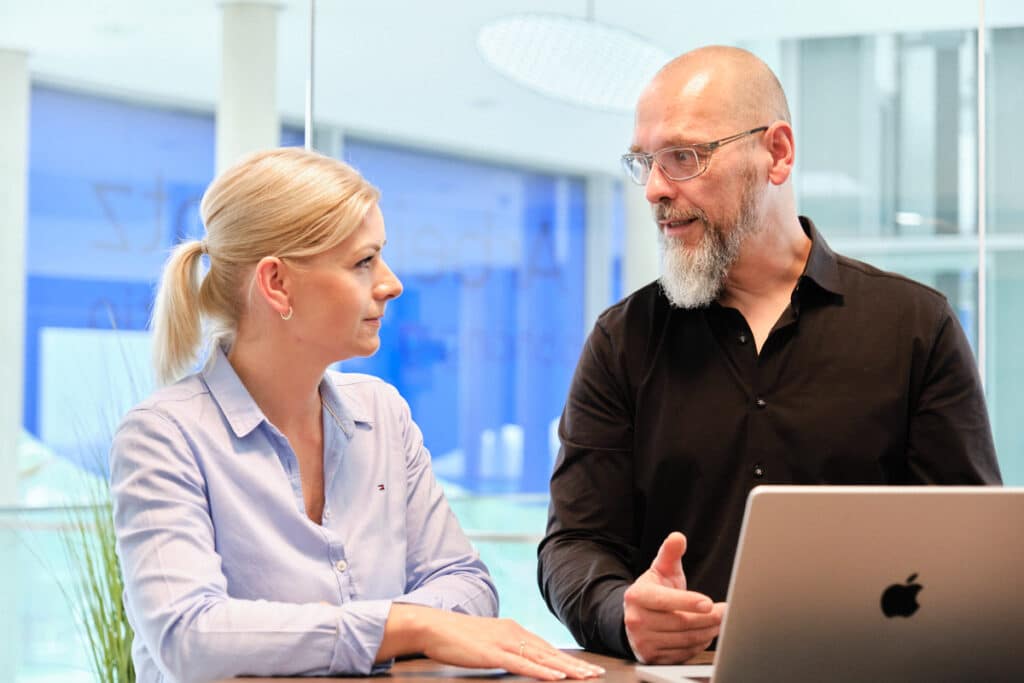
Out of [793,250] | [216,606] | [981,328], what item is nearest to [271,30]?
[981,328]

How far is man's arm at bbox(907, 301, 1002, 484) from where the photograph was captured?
198 centimetres

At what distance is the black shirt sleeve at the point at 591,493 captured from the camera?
192 cm

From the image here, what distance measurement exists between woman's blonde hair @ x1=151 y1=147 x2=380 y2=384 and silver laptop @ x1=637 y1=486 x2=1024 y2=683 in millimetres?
865

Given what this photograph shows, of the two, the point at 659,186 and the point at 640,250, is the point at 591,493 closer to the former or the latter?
the point at 659,186

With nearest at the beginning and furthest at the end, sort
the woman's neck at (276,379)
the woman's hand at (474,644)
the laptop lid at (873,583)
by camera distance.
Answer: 1. the laptop lid at (873,583)
2. the woman's hand at (474,644)
3. the woman's neck at (276,379)

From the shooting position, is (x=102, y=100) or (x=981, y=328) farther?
(x=102, y=100)

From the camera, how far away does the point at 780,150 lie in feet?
7.04

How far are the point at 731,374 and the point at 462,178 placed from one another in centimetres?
748

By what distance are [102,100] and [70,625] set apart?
11.9 ft

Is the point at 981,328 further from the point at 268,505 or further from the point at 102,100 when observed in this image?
the point at 102,100

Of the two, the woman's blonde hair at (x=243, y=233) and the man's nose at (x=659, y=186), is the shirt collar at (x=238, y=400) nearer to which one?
the woman's blonde hair at (x=243, y=233)

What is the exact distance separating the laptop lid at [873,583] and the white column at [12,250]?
573 centimetres

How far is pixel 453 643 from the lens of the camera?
1.54 meters

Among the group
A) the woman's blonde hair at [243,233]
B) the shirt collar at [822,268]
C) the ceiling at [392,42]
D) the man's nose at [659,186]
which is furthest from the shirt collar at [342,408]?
the ceiling at [392,42]
